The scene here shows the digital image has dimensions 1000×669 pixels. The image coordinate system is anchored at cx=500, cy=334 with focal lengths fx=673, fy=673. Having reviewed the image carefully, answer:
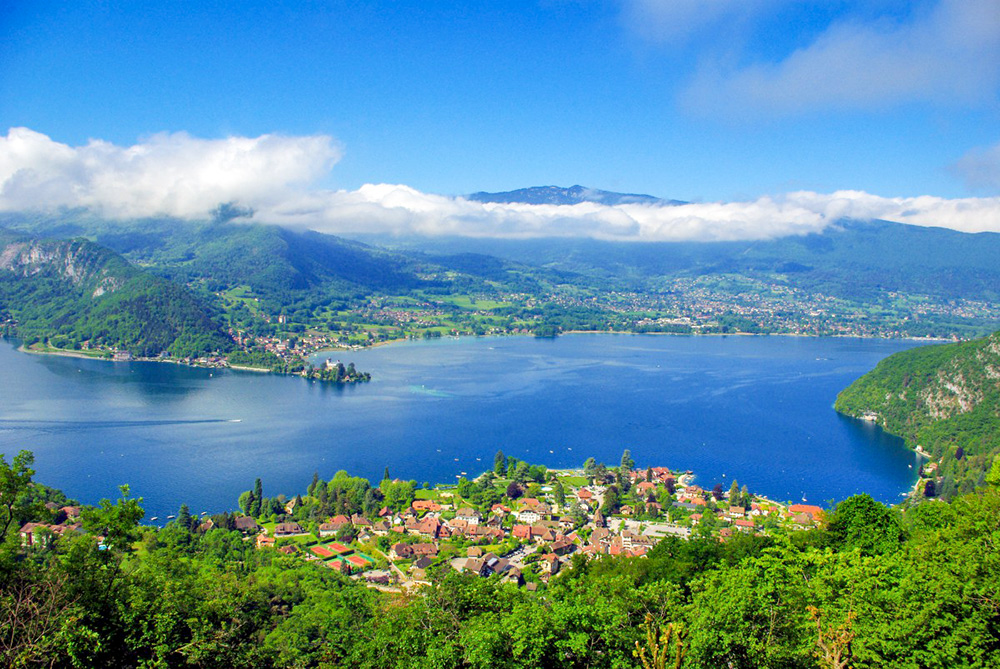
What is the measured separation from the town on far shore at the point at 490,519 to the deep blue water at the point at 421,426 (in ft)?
5.79

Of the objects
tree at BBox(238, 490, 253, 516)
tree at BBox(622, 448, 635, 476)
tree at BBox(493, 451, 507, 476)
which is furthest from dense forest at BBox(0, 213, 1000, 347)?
tree at BBox(238, 490, 253, 516)

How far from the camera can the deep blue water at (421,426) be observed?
69.4 ft

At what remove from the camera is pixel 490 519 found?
1739 centimetres

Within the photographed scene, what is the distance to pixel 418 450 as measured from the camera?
78.0ft

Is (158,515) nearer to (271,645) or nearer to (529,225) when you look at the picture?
(271,645)

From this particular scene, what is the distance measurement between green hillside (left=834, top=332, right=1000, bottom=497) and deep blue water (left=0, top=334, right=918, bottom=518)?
1.19 meters

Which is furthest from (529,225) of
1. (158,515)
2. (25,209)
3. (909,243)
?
(158,515)

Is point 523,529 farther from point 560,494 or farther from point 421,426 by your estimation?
point 421,426

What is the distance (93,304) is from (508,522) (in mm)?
47540

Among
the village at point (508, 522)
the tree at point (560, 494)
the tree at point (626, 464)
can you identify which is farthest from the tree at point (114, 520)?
the tree at point (626, 464)

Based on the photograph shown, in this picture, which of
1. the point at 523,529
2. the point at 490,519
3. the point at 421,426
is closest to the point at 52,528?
the point at 490,519

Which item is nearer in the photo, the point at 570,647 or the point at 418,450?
the point at 570,647

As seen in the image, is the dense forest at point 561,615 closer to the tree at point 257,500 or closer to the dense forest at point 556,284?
the tree at point 257,500

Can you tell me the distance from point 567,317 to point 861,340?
29602 millimetres
